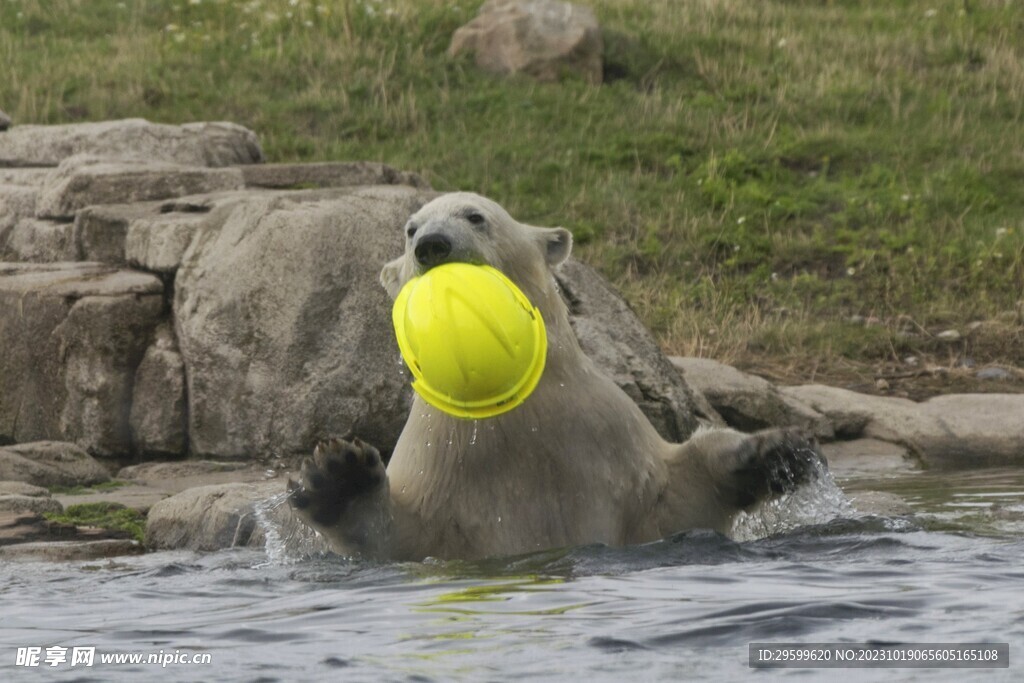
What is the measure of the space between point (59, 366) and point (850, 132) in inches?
337

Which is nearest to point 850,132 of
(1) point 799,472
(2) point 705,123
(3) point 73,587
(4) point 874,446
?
(2) point 705,123

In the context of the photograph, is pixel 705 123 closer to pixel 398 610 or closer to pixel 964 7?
pixel 964 7

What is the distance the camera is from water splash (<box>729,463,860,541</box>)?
18.4ft

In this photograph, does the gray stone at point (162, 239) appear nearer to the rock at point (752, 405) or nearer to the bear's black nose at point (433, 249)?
the rock at point (752, 405)

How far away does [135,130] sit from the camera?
448 inches

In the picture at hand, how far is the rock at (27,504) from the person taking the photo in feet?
21.4

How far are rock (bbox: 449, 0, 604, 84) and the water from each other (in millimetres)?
10018

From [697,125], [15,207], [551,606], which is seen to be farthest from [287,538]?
[697,125]

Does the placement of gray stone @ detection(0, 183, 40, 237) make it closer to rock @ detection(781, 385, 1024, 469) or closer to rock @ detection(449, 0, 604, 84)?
rock @ detection(781, 385, 1024, 469)

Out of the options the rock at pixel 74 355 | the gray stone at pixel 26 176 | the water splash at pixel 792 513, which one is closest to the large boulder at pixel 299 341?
the rock at pixel 74 355

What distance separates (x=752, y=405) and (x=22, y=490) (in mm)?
4234

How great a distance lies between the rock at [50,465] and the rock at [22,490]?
54 cm

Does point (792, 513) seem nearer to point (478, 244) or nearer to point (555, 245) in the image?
point (555, 245)

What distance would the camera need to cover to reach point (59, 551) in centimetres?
595
